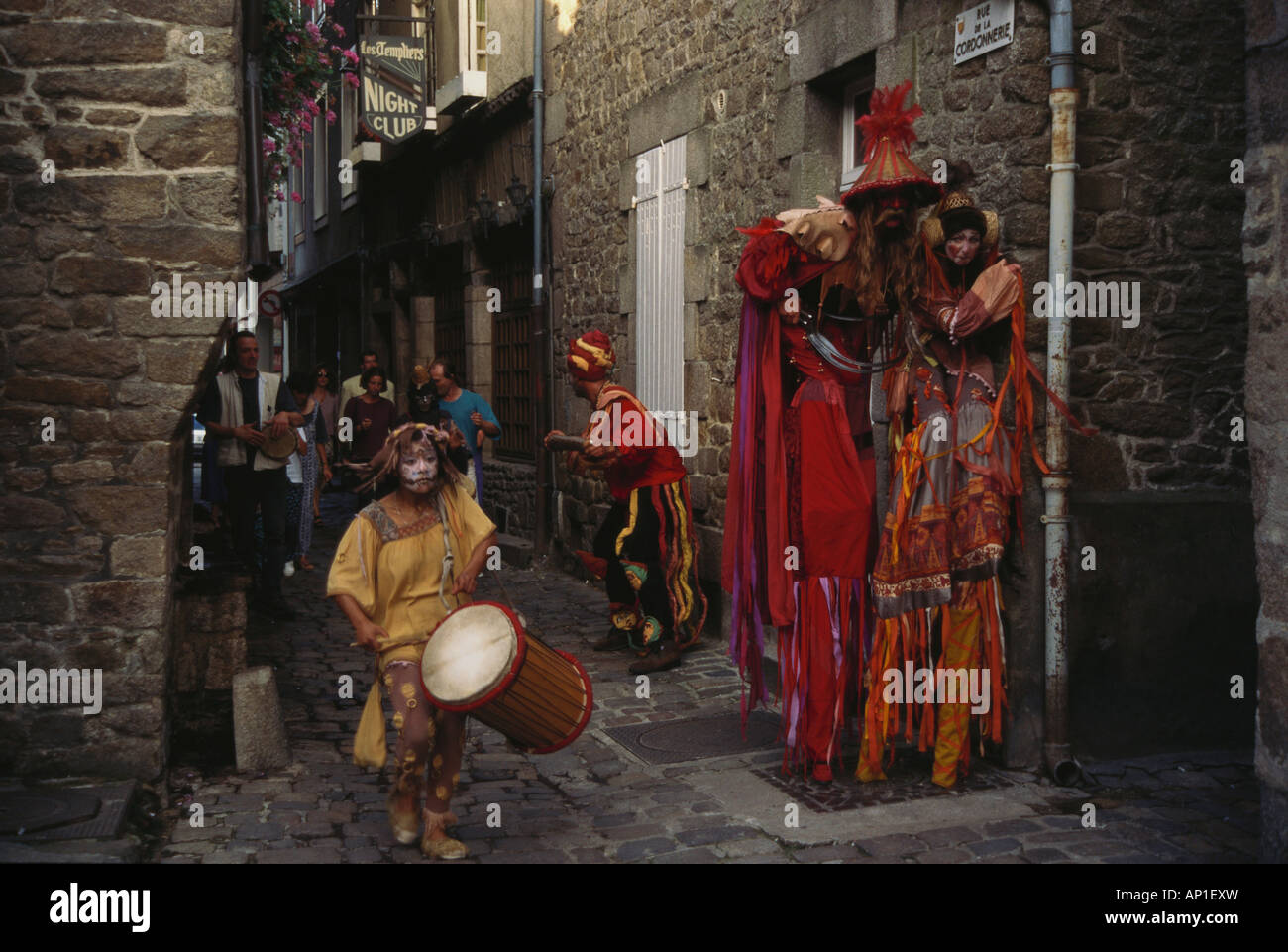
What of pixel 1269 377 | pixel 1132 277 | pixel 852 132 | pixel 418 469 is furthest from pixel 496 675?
pixel 852 132

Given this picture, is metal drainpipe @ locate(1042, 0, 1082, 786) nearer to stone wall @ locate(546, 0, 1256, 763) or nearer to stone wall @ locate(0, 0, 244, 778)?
stone wall @ locate(546, 0, 1256, 763)

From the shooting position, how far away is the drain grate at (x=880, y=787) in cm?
537

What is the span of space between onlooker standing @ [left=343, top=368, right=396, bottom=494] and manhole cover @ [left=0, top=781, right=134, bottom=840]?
6.60 metres

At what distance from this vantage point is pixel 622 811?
532 centimetres

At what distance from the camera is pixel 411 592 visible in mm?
4879

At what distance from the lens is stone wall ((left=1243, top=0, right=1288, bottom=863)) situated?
4.12 metres

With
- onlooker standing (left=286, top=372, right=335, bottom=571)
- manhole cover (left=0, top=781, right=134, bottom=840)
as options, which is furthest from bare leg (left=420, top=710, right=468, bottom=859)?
onlooker standing (left=286, top=372, right=335, bottom=571)

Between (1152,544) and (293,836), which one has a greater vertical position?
(1152,544)

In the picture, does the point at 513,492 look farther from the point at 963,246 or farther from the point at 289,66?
the point at 963,246

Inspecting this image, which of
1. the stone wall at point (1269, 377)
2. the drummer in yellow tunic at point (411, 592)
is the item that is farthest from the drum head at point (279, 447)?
the stone wall at point (1269, 377)

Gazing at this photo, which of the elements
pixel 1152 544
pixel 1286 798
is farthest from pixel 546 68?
pixel 1286 798

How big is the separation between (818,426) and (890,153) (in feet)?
3.71
